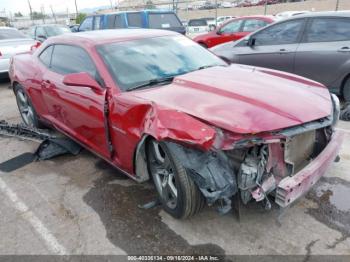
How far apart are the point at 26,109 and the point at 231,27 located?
7.09 m

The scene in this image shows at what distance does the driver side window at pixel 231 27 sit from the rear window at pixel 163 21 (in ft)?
4.89

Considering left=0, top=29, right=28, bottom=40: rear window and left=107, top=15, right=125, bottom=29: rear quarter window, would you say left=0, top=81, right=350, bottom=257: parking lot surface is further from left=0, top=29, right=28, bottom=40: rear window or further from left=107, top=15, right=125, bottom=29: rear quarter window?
left=107, top=15, right=125, bottom=29: rear quarter window

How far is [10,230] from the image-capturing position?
121 inches

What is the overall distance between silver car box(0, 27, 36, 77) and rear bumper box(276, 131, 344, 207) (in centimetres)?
855

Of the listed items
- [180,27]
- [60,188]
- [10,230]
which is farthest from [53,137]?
[180,27]

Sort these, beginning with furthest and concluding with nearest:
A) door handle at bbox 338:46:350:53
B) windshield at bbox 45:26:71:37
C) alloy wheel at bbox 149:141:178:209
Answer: windshield at bbox 45:26:71:37 → door handle at bbox 338:46:350:53 → alloy wheel at bbox 149:141:178:209

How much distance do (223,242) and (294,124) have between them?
3.56ft

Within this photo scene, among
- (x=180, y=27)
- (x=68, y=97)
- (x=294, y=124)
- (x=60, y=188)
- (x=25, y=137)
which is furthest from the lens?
(x=180, y=27)

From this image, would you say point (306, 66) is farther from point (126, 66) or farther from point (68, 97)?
point (68, 97)

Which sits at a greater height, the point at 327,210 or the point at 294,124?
the point at 294,124

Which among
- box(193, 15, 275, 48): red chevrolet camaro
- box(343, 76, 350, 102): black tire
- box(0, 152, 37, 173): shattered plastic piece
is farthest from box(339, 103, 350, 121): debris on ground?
box(193, 15, 275, 48): red chevrolet camaro

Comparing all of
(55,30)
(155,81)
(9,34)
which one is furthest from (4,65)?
(155,81)

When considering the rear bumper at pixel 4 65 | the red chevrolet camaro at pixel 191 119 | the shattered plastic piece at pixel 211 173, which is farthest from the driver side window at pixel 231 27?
the shattered plastic piece at pixel 211 173

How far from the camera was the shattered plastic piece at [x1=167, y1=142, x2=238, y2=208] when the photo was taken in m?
2.51
